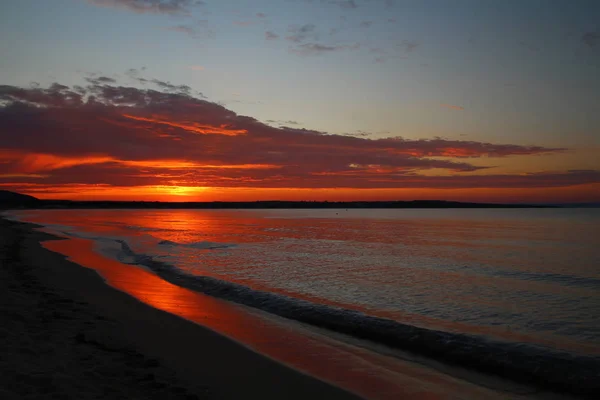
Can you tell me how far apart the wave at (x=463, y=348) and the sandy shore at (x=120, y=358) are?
3.90m

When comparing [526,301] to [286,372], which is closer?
[286,372]

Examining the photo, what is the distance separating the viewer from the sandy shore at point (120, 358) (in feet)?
22.1

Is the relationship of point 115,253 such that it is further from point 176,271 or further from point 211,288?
point 211,288

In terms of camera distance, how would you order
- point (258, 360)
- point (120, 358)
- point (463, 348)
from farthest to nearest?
point (463, 348), point (258, 360), point (120, 358)

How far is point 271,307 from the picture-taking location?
15766mm

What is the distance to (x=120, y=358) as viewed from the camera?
841 cm

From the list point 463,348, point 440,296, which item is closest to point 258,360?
point 463,348

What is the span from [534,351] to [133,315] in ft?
37.0

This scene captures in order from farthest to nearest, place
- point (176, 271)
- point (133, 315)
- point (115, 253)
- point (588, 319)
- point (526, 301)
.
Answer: point (115, 253), point (176, 271), point (526, 301), point (588, 319), point (133, 315)

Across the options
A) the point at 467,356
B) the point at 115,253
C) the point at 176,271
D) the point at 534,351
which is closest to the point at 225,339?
the point at 467,356

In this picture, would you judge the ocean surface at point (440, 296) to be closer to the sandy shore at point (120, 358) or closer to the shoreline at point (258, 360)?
the shoreline at point (258, 360)

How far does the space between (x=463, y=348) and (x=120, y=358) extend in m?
8.35

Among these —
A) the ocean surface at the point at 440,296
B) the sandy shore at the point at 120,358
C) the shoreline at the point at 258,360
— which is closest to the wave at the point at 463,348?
the ocean surface at the point at 440,296

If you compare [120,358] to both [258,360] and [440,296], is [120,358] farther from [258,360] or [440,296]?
[440,296]
